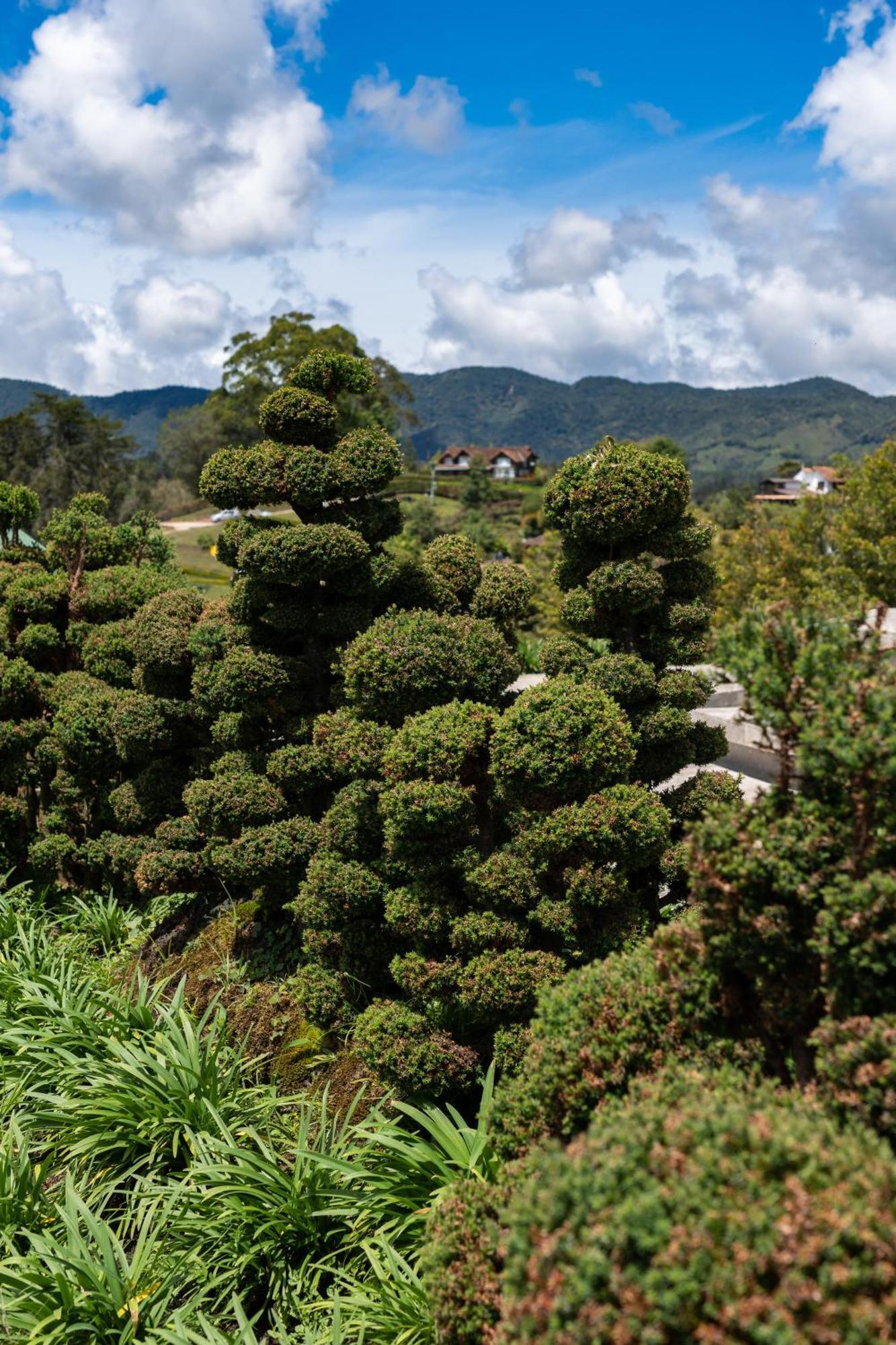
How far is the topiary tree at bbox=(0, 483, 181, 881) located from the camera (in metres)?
9.69

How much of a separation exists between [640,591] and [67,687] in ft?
21.7

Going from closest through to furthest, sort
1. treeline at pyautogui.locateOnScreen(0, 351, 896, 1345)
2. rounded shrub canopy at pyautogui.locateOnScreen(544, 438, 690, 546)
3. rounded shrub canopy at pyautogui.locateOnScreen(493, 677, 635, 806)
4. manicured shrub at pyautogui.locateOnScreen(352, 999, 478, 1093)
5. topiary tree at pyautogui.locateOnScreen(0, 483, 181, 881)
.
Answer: treeline at pyautogui.locateOnScreen(0, 351, 896, 1345), rounded shrub canopy at pyautogui.locateOnScreen(493, 677, 635, 806), manicured shrub at pyautogui.locateOnScreen(352, 999, 478, 1093), rounded shrub canopy at pyautogui.locateOnScreen(544, 438, 690, 546), topiary tree at pyautogui.locateOnScreen(0, 483, 181, 881)

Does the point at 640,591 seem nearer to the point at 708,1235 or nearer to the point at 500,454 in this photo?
the point at 708,1235

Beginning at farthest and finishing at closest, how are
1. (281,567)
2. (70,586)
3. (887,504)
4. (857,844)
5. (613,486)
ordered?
(887,504) → (70,586) → (281,567) → (613,486) → (857,844)

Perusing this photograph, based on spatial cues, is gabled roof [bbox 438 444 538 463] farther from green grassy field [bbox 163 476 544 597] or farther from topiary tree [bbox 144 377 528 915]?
topiary tree [bbox 144 377 528 915]

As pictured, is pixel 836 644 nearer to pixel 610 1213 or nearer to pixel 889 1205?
pixel 889 1205

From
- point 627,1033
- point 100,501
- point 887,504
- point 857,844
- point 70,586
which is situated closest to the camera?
point 857,844

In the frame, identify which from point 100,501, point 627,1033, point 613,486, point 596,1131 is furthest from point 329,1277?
point 100,501

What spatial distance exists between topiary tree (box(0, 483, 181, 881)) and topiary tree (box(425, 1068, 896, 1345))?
7.21 m

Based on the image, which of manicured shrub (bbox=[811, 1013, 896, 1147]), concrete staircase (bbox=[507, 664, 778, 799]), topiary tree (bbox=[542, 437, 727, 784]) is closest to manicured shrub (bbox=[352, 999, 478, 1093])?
topiary tree (bbox=[542, 437, 727, 784])

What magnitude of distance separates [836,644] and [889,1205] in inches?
73.1

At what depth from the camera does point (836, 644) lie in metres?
3.46

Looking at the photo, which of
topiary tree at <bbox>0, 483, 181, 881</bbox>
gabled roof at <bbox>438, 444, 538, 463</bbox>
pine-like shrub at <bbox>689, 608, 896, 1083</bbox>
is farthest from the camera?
gabled roof at <bbox>438, 444, 538, 463</bbox>

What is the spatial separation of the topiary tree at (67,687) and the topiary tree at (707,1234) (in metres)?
7.21
